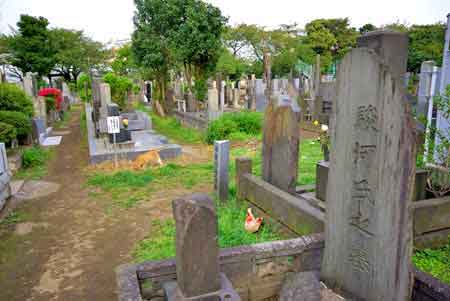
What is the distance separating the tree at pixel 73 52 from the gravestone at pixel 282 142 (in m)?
34.0

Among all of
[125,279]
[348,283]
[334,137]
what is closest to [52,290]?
[125,279]

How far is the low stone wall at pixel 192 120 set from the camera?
13206 mm

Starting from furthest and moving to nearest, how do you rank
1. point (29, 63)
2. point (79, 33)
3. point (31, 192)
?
point (79, 33) → point (29, 63) → point (31, 192)

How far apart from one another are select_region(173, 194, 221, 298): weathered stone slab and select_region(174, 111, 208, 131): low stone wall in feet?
33.8

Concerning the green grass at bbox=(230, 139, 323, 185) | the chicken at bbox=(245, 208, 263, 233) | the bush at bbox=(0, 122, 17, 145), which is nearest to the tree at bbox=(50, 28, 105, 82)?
the bush at bbox=(0, 122, 17, 145)

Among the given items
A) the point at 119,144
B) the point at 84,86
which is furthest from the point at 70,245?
the point at 84,86

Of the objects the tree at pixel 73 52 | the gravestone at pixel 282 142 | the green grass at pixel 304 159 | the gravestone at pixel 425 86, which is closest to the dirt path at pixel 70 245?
the gravestone at pixel 282 142

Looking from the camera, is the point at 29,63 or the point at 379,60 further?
the point at 29,63

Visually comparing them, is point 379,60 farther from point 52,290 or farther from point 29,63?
point 29,63

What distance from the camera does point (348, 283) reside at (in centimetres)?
239

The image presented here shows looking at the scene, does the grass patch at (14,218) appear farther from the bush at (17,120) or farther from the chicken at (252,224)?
the bush at (17,120)

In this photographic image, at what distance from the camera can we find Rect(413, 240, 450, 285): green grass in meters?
3.35

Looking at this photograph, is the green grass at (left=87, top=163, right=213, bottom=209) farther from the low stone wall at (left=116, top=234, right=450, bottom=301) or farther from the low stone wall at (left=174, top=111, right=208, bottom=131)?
the low stone wall at (left=174, top=111, right=208, bottom=131)

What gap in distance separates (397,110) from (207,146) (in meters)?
9.31
